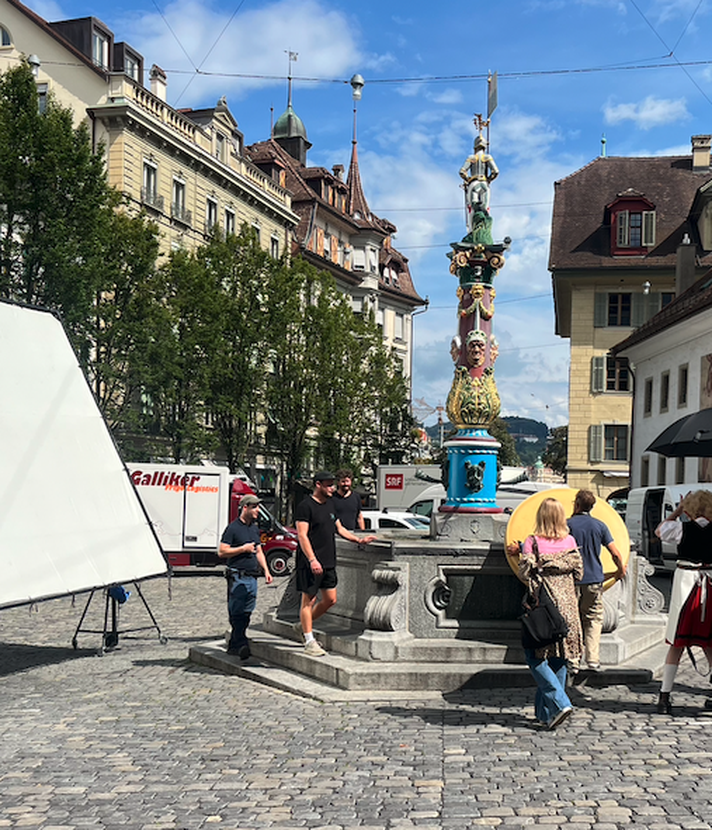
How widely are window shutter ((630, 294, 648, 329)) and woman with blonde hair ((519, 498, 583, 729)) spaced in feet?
139

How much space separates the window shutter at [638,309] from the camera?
4866 centimetres

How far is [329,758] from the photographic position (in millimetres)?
7078

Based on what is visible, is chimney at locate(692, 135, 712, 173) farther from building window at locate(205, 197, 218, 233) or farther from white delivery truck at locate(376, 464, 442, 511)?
white delivery truck at locate(376, 464, 442, 511)

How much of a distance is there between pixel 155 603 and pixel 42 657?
6.21 m

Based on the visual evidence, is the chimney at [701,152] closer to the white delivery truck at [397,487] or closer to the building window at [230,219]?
the building window at [230,219]

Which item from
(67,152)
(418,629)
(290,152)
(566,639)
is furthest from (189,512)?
(290,152)

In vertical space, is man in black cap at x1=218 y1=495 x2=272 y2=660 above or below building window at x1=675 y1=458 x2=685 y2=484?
below

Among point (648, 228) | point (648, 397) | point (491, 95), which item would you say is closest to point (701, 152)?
point (648, 228)

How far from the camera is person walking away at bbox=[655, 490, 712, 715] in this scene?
8.31 meters

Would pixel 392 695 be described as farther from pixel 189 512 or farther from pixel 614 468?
pixel 614 468

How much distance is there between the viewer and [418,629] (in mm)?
10070

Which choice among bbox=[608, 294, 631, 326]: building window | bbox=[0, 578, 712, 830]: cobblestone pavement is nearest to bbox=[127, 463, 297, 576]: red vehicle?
bbox=[0, 578, 712, 830]: cobblestone pavement

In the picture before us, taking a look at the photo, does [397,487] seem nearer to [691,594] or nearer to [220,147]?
[220,147]

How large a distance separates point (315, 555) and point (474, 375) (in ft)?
11.4
